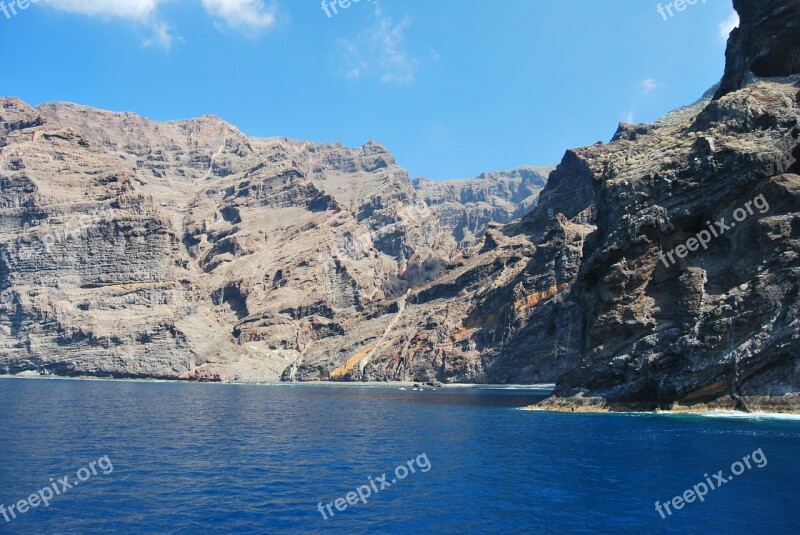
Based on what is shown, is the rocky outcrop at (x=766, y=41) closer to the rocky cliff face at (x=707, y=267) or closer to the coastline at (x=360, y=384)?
Result: the rocky cliff face at (x=707, y=267)

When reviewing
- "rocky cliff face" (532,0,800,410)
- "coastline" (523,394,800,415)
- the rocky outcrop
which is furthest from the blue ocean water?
the rocky outcrop

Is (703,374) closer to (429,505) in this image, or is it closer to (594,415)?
(594,415)

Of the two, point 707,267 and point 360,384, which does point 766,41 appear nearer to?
point 707,267

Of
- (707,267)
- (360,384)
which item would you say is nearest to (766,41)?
(707,267)

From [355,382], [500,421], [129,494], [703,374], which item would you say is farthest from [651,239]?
[355,382]

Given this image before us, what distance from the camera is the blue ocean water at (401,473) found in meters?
27.1

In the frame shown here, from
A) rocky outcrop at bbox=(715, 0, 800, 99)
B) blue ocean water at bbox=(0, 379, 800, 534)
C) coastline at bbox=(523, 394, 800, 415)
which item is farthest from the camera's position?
rocky outcrop at bbox=(715, 0, 800, 99)

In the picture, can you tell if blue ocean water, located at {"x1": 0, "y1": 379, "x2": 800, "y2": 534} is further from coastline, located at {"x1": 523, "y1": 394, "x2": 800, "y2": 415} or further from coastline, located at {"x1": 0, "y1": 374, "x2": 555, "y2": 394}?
coastline, located at {"x1": 0, "y1": 374, "x2": 555, "y2": 394}

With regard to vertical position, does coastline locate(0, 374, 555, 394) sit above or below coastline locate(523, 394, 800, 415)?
below

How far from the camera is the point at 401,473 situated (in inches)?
1499

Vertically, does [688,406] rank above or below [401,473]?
above

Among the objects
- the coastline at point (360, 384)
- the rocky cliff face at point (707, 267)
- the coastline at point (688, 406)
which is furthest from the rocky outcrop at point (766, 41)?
the coastline at point (360, 384)

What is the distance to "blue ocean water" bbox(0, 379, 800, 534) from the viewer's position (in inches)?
1068

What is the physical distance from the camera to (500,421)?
6794cm
